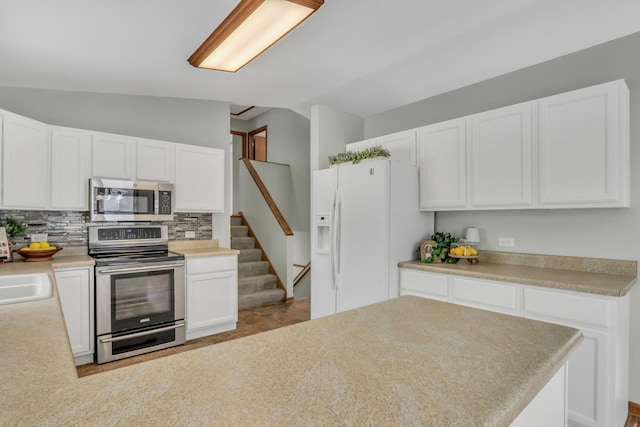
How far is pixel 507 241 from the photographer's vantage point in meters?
3.08

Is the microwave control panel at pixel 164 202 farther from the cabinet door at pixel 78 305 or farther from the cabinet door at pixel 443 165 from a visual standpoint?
the cabinet door at pixel 443 165

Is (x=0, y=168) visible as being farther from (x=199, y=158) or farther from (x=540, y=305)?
(x=540, y=305)

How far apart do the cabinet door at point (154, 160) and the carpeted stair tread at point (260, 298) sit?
1.97m

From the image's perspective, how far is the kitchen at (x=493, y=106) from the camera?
2510 millimetres

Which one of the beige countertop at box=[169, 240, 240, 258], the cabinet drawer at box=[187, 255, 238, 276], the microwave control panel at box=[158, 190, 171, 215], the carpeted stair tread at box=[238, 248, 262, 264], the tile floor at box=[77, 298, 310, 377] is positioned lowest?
the tile floor at box=[77, 298, 310, 377]

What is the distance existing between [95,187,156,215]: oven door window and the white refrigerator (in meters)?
1.69

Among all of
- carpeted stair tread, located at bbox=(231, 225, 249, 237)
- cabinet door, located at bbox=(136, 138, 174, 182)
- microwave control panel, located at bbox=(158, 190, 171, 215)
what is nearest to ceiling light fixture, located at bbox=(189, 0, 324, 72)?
cabinet door, located at bbox=(136, 138, 174, 182)

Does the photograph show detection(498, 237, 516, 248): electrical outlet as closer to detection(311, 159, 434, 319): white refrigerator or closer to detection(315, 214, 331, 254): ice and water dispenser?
detection(311, 159, 434, 319): white refrigerator

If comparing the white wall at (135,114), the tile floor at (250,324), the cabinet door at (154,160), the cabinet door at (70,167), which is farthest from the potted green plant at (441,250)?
the cabinet door at (70,167)

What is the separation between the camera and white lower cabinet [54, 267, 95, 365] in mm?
2816

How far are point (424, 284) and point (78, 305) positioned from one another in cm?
292

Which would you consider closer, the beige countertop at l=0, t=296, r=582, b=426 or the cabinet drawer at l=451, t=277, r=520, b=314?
the beige countertop at l=0, t=296, r=582, b=426

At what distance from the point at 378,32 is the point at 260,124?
495 cm

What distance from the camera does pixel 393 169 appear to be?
10.2 ft
